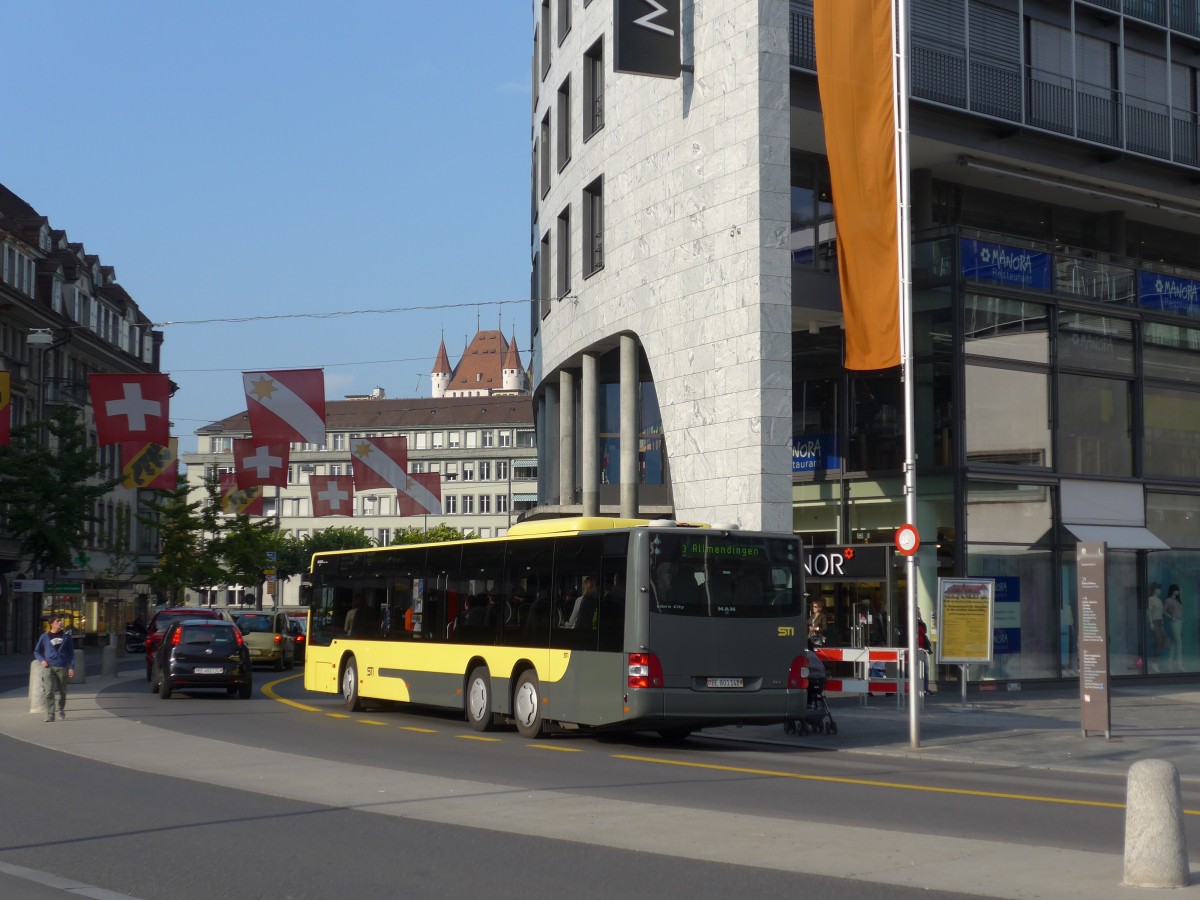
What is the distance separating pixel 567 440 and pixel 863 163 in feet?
64.2

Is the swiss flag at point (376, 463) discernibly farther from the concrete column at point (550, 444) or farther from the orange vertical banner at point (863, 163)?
the orange vertical banner at point (863, 163)

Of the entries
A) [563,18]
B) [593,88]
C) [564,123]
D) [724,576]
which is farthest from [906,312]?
[563,18]

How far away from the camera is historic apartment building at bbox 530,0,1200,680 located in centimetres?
2977

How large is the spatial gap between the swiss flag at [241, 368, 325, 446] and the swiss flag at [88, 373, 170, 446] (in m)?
1.70

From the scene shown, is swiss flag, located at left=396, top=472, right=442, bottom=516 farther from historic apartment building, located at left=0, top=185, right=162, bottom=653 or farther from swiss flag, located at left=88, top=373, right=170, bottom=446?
historic apartment building, located at left=0, top=185, right=162, bottom=653

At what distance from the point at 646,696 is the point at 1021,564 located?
14.5m

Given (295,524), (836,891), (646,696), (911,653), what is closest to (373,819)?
(836,891)

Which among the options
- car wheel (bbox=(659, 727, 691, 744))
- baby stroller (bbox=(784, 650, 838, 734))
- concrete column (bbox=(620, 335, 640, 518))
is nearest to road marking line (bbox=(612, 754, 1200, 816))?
car wheel (bbox=(659, 727, 691, 744))

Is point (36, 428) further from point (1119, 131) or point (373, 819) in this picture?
point (373, 819)

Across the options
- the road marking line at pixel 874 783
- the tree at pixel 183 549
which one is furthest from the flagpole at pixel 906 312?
the tree at pixel 183 549

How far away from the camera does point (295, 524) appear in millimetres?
159875

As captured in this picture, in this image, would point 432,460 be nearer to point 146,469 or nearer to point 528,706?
point 146,469

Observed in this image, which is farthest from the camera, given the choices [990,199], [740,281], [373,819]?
[990,199]

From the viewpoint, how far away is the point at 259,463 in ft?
105
